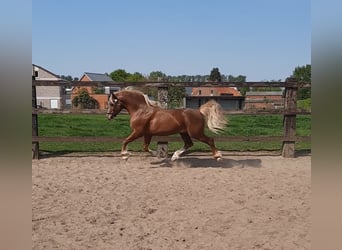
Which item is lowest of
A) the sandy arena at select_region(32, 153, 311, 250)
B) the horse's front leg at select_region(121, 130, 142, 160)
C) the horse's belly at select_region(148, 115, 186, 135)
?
the sandy arena at select_region(32, 153, 311, 250)

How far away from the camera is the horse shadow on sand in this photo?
6.02m

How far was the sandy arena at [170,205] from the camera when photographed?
2.80 metres

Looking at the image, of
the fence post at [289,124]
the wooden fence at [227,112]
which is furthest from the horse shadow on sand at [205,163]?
the fence post at [289,124]

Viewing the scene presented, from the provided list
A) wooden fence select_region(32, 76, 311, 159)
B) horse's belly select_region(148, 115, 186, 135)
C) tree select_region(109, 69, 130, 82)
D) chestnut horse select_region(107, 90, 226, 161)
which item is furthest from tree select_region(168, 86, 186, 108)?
tree select_region(109, 69, 130, 82)

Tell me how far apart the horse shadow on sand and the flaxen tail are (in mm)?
559

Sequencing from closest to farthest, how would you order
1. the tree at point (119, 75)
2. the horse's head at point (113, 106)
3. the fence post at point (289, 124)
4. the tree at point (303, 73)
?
1. the tree at point (303, 73)
2. the horse's head at point (113, 106)
3. the fence post at point (289, 124)
4. the tree at point (119, 75)

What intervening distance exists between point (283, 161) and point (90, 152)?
11.2 feet

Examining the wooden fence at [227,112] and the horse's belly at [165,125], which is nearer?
the horse's belly at [165,125]

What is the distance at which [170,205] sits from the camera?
373cm

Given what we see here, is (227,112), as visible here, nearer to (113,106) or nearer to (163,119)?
(163,119)

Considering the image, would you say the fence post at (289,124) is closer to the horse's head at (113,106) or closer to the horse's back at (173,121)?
the horse's back at (173,121)

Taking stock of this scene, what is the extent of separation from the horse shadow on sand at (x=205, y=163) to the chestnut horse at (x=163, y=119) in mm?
219

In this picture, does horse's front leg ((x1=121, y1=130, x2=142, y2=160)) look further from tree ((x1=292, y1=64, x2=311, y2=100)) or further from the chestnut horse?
tree ((x1=292, y1=64, x2=311, y2=100))

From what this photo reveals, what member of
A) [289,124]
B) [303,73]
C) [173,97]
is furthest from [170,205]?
[173,97]
